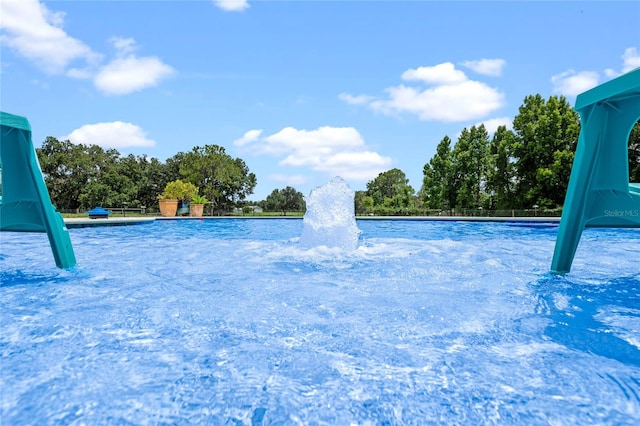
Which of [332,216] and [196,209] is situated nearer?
[332,216]

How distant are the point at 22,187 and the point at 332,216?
5.80 m

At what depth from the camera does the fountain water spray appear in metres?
9.23

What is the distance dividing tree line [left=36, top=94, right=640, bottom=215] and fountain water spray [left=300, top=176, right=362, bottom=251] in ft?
72.4

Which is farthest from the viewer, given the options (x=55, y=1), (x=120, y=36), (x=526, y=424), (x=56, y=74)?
(x=56, y=74)

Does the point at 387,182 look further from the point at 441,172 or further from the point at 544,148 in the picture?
the point at 544,148

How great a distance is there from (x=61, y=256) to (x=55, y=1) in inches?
352

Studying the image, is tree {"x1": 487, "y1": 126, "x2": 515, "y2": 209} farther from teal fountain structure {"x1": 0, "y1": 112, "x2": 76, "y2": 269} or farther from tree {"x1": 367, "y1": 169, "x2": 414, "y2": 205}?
teal fountain structure {"x1": 0, "y1": 112, "x2": 76, "y2": 269}

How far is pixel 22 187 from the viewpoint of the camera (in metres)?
6.05

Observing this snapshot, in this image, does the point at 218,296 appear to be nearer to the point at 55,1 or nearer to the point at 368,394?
the point at 368,394

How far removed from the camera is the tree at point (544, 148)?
26.2 m

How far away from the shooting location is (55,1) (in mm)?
11438

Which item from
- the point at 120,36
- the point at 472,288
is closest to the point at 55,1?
the point at 120,36

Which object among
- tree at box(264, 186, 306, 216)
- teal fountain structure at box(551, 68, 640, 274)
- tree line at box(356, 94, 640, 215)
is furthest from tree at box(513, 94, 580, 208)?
teal fountain structure at box(551, 68, 640, 274)

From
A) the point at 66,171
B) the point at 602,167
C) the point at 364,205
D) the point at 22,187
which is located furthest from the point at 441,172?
the point at 66,171
